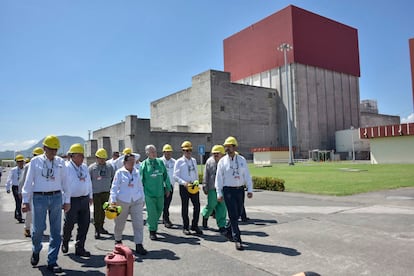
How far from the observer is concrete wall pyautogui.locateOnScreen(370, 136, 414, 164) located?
3209 centimetres

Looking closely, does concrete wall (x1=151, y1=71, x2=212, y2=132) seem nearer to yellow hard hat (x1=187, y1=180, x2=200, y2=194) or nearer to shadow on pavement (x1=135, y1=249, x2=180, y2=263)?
yellow hard hat (x1=187, y1=180, x2=200, y2=194)

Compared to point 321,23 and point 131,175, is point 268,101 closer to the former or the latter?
point 321,23

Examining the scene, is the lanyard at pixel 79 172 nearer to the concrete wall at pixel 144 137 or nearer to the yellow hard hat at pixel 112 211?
the yellow hard hat at pixel 112 211

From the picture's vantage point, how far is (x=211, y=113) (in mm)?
56188

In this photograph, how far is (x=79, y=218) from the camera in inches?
247

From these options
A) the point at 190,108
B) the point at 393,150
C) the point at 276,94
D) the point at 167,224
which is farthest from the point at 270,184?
the point at 276,94

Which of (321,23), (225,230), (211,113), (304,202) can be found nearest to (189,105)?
(211,113)

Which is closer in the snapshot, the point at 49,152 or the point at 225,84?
the point at 49,152

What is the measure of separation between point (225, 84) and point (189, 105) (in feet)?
27.5

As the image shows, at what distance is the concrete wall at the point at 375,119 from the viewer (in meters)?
76.7

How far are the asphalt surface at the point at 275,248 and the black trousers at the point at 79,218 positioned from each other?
322 mm

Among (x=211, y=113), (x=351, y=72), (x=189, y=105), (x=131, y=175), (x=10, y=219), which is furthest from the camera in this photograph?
(x=351, y=72)

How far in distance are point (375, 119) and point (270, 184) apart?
7390 cm

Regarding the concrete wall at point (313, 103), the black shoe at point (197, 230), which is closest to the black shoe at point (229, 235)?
the black shoe at point (197, 230)
